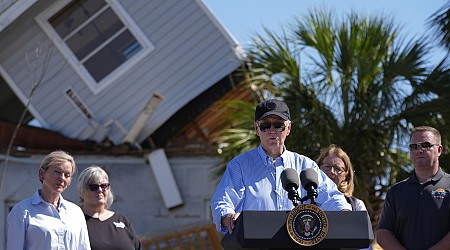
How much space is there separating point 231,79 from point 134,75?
1428mm

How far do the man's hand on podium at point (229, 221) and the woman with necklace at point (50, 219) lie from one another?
1724 mm

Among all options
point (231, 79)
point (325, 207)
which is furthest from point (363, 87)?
point (325, 207)

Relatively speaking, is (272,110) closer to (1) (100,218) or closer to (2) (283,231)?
(2) (283,231)

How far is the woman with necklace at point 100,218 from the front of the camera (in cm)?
729

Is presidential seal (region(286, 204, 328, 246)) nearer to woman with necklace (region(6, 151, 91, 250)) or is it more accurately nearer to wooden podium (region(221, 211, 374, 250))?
wooden podium (region(221, 211, 374, 250))

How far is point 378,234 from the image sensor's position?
689 cm

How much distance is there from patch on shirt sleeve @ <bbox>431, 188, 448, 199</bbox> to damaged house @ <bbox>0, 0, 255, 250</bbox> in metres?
8.45

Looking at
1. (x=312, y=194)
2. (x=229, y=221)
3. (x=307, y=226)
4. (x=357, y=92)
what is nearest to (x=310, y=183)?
(x=312, y=194)

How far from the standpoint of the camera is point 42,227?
21.1 feet

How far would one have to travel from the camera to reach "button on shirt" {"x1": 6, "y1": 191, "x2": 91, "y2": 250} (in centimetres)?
641

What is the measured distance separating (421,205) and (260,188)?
1733 millimetres

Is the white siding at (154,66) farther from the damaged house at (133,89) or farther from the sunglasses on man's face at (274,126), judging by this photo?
the sunglasses on man's face at (274,126)

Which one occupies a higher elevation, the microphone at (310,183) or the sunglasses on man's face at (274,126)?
the sunglasses on man's face at (274,126)

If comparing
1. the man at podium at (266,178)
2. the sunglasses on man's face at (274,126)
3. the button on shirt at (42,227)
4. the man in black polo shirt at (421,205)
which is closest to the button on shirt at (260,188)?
the man at podium at (266,178)
